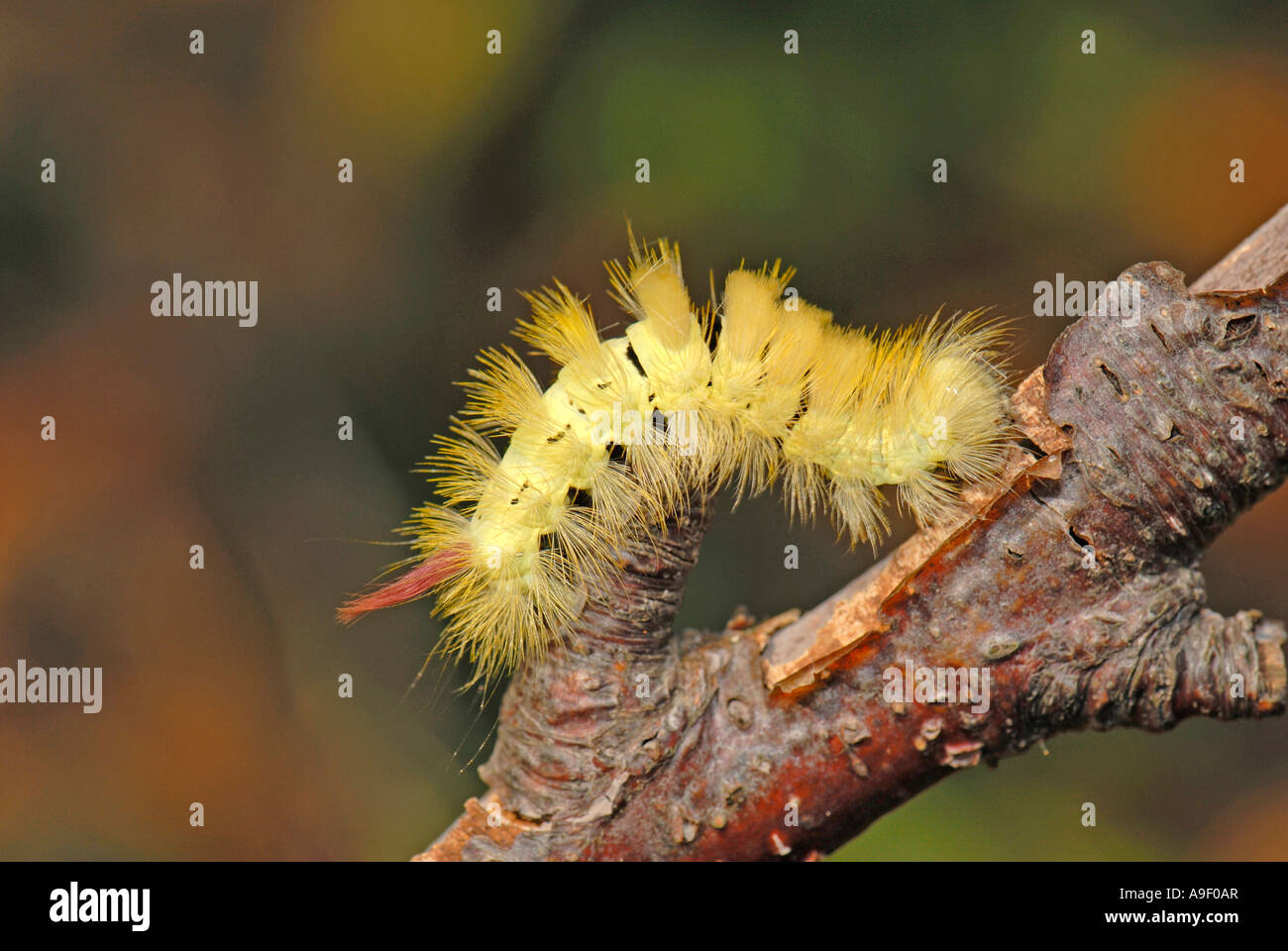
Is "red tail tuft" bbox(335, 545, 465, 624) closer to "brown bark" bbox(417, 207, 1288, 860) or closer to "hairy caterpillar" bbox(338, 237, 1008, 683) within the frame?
"hairy caterpillar" bbox(338, 237, 1008, 683)

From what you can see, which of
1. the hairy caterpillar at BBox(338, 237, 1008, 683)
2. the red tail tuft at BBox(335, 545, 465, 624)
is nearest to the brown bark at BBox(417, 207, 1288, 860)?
the hairy caterpillar at BBox(338, 237, 1008, 683)

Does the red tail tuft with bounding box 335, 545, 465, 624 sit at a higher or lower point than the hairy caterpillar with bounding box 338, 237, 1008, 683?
lower

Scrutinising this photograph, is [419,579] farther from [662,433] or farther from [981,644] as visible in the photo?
[981,644]

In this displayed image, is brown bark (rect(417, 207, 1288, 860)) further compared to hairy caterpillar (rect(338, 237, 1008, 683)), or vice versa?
hairy caterpillar (rect(338, 237, 1008, 683))

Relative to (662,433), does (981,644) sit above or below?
below

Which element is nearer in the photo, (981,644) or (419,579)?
(981,644)

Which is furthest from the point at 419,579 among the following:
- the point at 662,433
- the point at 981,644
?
the point at 981,644
